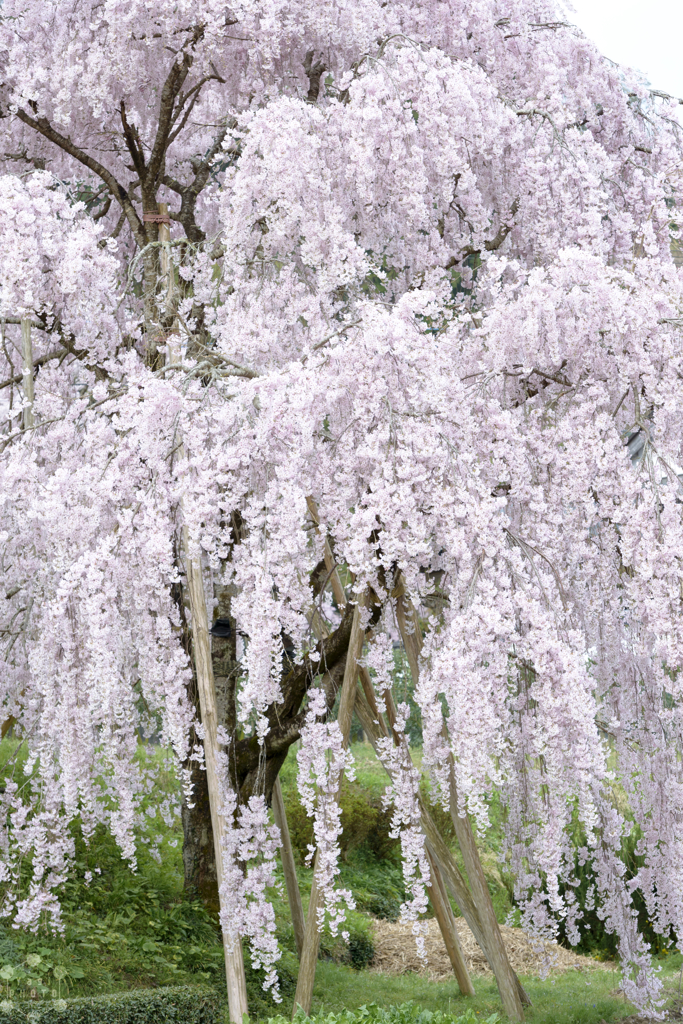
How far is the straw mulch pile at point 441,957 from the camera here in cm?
792

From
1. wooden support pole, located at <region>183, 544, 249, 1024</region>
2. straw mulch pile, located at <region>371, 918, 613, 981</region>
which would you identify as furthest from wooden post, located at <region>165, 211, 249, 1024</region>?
straw mulch pile, located at <region>371, 918, 613, 981</region>

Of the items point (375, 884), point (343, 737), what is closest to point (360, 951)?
point (375, 884)

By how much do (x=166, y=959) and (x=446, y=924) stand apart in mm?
1955

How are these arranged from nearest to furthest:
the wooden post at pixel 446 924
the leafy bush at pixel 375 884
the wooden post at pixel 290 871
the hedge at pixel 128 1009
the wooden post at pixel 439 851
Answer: the hedge at pixel 128 1009 < the wooden post at pixel 439 851 < the wooden post at pixel 446 924 < the wooden post at pixel 290 871 < the leafy bush at pixel 375 884

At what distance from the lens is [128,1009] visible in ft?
15.3

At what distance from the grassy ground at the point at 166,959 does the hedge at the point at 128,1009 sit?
10.0 inches

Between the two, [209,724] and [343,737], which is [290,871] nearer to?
[343,737]

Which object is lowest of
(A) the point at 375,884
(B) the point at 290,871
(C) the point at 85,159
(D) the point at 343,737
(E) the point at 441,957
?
(E) the point at 441,957

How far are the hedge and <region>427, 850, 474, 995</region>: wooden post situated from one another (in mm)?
1741

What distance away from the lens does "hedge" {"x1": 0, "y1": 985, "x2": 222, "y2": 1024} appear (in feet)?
14.7

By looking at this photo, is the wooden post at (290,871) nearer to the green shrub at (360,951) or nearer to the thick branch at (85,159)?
the green shrub at (360,951)

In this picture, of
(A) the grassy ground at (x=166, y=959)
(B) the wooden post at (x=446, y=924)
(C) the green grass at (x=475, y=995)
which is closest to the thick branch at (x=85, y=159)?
(A) the grassy ground at (x=166, y=959)

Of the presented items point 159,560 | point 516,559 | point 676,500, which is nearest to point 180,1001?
point 159,560

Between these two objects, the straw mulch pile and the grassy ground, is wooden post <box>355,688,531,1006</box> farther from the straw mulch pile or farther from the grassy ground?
the straw mulch pile
